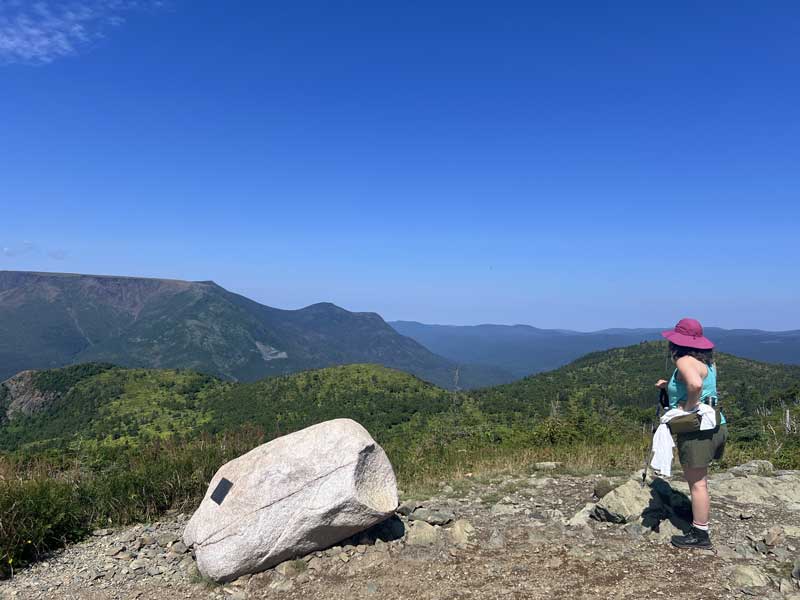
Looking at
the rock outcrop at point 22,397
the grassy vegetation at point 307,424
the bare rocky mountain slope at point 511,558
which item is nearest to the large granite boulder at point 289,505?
the bare rocky mountain slope at point 511,558

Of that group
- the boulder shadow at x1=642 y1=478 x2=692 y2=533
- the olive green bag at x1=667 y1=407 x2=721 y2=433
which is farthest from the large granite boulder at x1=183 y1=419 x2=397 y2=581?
the olive green bag at x1=667 y1=407 x2=721 y2=433

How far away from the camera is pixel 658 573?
5203mm

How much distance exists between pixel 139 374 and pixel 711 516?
94564 millimetres

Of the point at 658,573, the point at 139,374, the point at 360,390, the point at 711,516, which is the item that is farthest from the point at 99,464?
the point at 139,374

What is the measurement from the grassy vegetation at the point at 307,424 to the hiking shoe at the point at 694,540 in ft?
11.4

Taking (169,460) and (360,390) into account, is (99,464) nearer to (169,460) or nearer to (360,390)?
(169,460)

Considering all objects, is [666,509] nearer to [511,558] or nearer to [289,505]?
[511,558]

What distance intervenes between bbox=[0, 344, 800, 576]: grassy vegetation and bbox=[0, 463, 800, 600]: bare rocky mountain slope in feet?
2.52

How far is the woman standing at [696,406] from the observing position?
18.1ft

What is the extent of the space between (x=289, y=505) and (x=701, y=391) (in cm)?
507

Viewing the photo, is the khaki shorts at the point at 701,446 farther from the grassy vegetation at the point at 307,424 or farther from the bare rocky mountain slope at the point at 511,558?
the grassy vegetation at the point at 307,424

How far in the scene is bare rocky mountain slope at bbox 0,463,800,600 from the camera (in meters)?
5.12

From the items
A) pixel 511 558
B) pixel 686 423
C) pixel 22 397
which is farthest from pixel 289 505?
pixel 22 397

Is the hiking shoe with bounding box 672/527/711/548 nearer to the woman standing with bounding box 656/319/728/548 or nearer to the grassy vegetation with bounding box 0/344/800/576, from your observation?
the woman standing with bounding box 656/319/728/548
